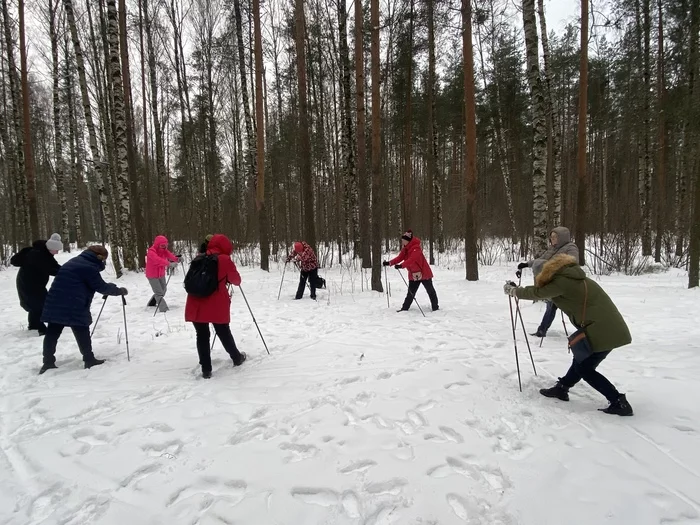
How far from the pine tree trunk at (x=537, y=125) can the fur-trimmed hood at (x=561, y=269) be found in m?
6.42

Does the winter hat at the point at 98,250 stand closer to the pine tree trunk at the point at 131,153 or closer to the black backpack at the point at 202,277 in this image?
the black backpack at the point at 202,277

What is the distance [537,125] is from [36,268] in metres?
11.0

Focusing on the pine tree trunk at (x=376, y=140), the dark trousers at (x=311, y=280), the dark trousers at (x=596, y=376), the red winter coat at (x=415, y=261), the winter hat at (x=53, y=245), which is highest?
the pine tree trunk at (x=376, y=140)

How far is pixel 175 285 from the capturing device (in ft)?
37.1

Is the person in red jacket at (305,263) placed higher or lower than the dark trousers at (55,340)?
higher

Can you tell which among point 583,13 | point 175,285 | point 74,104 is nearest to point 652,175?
point 583,13

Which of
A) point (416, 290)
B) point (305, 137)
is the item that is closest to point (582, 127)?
point (416, 290)

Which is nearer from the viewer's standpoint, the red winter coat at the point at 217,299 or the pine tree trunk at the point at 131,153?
the red winter coat at the point at 217,299

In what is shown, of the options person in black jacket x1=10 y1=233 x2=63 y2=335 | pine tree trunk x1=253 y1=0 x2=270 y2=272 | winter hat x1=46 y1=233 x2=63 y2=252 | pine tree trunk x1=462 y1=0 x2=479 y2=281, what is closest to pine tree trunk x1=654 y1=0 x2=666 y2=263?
pine tree trunk x1=462 y1=0 x2=479 y2=281

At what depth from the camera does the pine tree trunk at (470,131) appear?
9.34 metres

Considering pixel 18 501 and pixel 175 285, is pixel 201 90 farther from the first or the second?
pixel 18 501

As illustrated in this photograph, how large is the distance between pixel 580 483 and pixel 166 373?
4.40 m

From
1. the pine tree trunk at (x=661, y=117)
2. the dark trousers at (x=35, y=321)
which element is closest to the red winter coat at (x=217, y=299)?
the dark trousers at (x=35, y=321)

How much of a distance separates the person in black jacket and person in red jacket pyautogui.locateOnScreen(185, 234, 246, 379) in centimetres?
340
